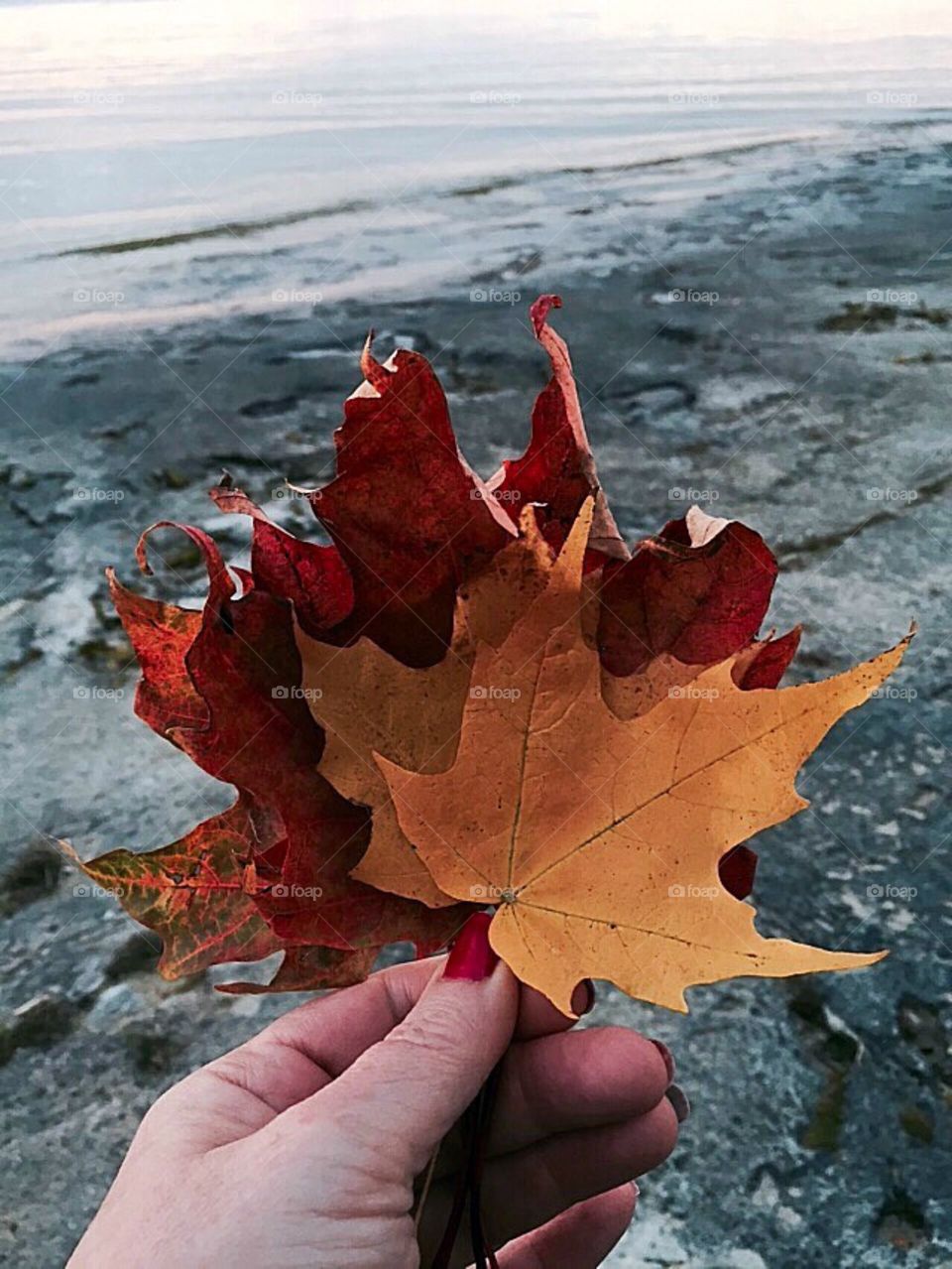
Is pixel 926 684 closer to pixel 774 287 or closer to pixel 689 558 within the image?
pixel 689 558

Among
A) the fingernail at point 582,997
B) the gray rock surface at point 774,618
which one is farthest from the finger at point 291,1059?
the gray rock surface at point 774,618

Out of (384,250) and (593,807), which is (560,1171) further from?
(384,250)

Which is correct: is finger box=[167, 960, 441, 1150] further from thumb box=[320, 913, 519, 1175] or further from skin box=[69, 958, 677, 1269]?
thumb box=[320, 913, 519, 1175]

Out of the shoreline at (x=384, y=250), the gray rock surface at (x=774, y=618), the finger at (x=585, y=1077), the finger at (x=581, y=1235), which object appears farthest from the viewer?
the shoreline at (x=384, y=250)

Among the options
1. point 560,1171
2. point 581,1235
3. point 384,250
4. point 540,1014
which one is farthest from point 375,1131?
point 384,250

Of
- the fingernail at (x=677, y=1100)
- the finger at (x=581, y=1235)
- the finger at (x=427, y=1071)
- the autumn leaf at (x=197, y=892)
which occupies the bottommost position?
the finger at (x=581, y=1235)

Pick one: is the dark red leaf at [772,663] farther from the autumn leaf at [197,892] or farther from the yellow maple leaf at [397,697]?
the autumn leaf at [197,892]

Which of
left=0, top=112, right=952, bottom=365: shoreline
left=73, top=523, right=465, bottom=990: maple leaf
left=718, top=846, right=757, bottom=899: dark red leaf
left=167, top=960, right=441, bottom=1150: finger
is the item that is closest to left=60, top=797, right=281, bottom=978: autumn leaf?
left=73, top=523, right=465, bottom=990: maple leaf
